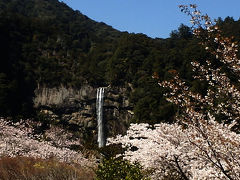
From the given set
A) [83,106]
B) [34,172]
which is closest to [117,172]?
[34,172]

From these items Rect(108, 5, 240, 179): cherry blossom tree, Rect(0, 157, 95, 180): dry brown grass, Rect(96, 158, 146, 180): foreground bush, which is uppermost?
Rect(108, 5, 240, 179): cherry blossom tree

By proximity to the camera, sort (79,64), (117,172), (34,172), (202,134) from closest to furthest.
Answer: (202,134) < (117,172) < (34,172) < (79,64)

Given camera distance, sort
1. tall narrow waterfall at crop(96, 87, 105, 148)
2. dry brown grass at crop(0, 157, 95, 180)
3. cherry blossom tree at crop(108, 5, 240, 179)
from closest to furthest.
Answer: cherry blossom tree at crop(108, 5, 240, 179) < dry brown grass at crop(0, 157, 95, 180) < tall narrow waterfall at crop(96, 87, 105, 148)

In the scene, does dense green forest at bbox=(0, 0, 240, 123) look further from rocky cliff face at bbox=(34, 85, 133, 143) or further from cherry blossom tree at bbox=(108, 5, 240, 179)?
cherry blossom tree at bbox=(108, 5, 240, 179)

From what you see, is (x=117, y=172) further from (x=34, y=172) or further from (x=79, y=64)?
(x=79, y=64)

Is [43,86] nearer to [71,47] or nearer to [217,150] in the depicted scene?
[71,47]

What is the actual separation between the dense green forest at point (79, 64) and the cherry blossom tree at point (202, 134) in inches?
861

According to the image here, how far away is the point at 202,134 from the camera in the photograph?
4.29 metres

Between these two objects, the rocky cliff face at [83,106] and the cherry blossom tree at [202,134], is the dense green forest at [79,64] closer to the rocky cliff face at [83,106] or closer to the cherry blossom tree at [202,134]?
the rocky cliff face at [83,106]

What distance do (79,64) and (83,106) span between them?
32.2 feet

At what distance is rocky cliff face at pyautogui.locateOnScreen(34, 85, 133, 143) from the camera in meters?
38.5

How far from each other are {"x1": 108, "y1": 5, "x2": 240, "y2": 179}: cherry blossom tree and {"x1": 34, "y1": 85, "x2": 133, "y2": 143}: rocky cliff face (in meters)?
29.6

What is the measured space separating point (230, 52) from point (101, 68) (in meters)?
41.5

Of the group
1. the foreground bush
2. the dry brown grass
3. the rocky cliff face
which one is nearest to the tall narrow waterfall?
the rocky cliff face
